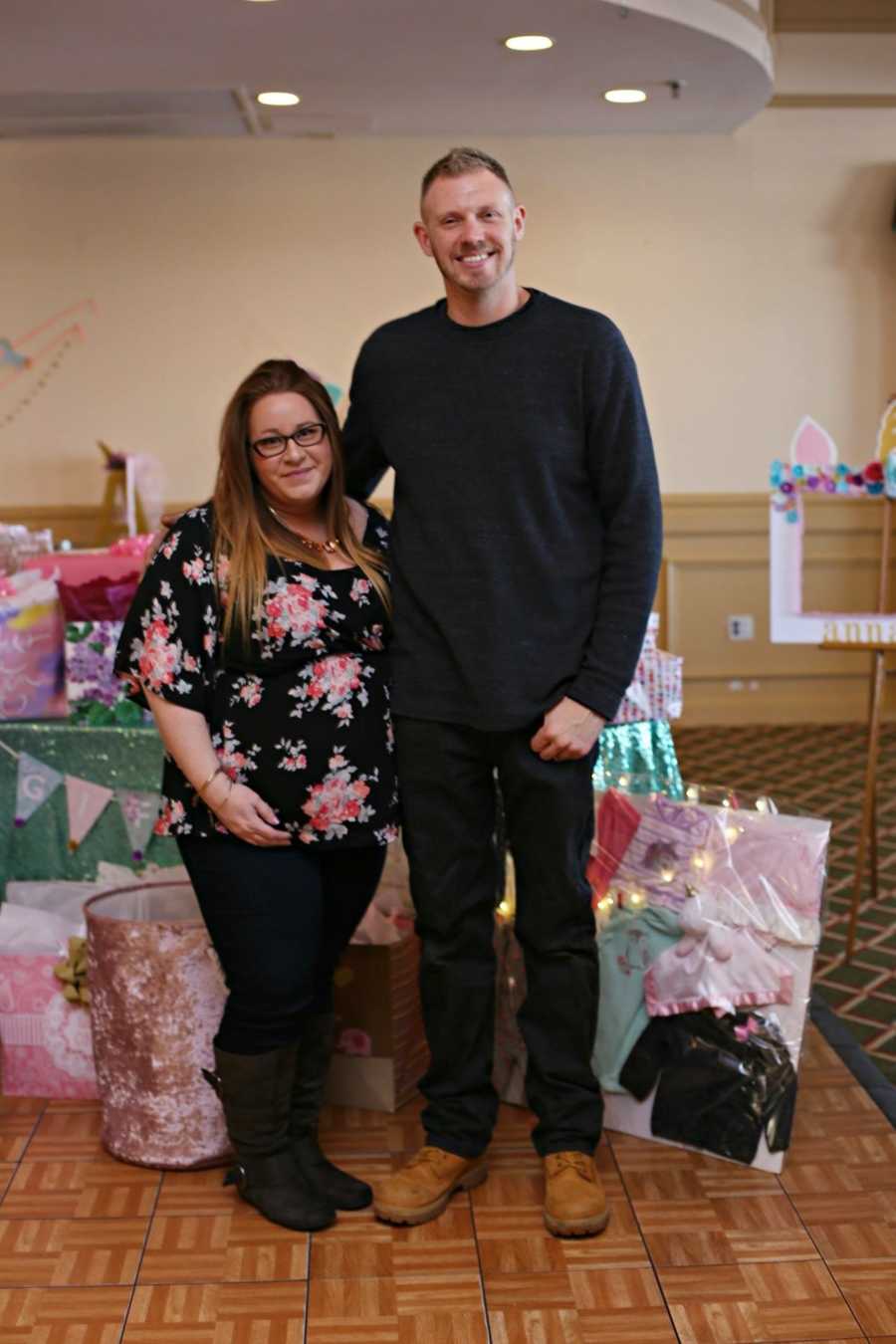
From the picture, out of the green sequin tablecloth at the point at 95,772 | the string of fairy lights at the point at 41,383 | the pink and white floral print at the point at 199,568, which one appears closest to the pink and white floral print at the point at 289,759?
the pink and white floral print at the point at 199,568

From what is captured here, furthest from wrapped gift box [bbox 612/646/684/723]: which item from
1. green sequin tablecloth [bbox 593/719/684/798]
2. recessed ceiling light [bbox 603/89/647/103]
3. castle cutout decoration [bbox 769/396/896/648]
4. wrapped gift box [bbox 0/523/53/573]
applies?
recessed ceiling light [bbox 603/89/647/103]

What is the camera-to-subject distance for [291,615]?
2.08 m

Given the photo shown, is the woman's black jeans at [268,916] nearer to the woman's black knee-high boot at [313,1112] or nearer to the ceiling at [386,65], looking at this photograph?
the woman's black knee-high boot at [313,1112]

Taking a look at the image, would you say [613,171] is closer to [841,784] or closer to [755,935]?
[841,784]

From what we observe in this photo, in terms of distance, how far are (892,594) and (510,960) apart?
4.48m

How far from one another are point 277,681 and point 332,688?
8cm

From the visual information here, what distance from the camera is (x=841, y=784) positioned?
523cm

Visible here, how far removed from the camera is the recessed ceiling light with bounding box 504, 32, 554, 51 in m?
4.69

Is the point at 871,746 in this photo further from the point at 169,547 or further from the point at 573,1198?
the point at 169,547

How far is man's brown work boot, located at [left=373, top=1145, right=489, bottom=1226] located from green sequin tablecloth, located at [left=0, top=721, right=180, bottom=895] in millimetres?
911

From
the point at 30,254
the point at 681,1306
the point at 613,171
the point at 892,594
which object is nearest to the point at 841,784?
the point at 892,594

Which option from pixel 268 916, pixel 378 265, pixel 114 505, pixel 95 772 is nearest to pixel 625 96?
pixel 378 265

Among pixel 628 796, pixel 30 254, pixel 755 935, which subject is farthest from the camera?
pixel 30 254

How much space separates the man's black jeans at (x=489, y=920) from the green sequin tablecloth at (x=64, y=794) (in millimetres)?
834
